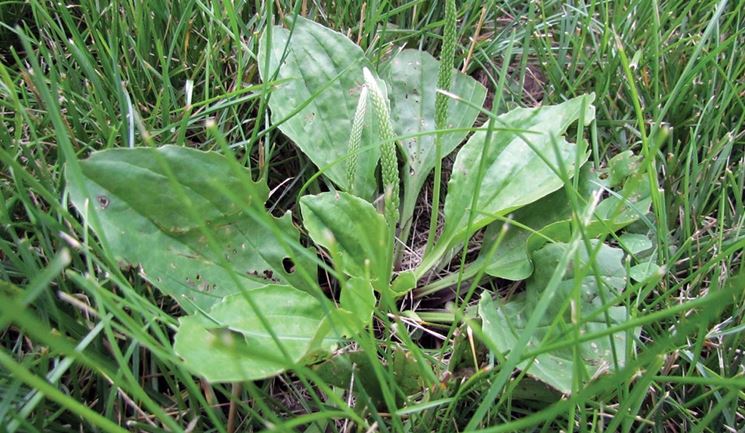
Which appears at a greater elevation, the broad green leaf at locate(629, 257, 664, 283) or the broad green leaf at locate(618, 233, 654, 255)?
the broad green leaf at locate(618, 233, 654, 255)

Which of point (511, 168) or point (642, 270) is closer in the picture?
point (642, 270)

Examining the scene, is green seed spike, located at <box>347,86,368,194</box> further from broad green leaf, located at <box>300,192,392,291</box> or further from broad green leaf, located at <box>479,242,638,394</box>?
broad green leaf, located at <box>479,242,638,394</box>

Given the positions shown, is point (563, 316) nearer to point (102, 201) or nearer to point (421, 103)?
point (421, 103)

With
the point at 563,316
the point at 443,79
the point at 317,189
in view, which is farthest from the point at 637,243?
the point at 317,189

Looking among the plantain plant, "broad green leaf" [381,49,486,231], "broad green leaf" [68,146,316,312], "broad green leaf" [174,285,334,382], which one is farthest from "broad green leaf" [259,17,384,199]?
"broad green leaf" [174,285,334,382]

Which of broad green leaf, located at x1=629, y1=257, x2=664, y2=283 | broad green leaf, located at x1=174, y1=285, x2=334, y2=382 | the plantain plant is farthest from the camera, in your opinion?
broad green leaf, located at x1=629, y1=257, x2=664, y2=283

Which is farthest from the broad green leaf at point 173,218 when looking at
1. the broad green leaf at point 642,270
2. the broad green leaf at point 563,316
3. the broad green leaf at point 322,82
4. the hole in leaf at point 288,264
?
the broad green leaf at point 642,270
